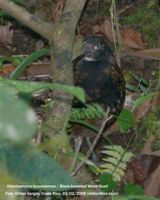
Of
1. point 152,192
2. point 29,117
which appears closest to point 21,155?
point 29,117

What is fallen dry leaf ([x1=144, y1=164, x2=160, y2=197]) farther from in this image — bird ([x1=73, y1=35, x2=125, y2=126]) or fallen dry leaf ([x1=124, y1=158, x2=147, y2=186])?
bird ([x1=73, y1=35, x2=125, y2=126])

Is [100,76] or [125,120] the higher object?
[100,76]

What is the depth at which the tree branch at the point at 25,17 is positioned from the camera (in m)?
2.25

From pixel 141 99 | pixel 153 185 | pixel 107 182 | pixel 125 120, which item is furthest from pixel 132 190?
pixel 141 99

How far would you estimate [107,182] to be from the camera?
2045 millimetres

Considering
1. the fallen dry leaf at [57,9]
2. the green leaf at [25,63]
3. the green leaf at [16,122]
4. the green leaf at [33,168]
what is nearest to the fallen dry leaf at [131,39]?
the fallen dry leaf at [57,9]

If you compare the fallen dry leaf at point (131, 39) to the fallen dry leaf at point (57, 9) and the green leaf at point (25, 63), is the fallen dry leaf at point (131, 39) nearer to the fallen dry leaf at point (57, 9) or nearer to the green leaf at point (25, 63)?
the fallen dry leaf at point (57, 9)

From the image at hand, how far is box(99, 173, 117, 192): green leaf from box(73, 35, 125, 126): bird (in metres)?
0.61

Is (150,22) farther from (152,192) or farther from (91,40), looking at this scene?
(152,192)

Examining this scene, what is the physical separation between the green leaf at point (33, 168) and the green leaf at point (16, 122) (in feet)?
0.39

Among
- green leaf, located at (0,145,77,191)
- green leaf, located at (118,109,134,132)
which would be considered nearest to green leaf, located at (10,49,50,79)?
green leaf, located at (118,109,134,132)

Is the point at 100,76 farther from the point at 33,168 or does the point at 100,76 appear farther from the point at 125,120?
the point at 33,168

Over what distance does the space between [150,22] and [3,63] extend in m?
1.04

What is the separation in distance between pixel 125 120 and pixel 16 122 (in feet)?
7.01
